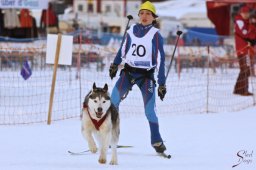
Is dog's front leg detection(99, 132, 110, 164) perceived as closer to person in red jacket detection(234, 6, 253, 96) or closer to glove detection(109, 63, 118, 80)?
glove detection(109, 63, 118, 80)

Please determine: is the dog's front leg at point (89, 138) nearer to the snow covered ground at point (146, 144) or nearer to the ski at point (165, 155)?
the snow covered ground at point (146, 144)

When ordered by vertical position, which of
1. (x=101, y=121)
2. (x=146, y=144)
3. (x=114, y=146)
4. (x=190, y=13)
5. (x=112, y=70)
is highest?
(x=190, y=13)

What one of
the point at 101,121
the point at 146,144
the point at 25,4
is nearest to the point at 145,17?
the point at 101,121

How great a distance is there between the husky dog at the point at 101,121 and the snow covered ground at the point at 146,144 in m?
0.19

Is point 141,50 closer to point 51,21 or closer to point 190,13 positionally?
point 51,21

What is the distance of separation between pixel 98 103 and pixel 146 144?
1.82 m

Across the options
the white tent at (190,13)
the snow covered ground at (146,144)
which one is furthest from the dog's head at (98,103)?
the white tent at (190,13)

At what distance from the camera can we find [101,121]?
6340 millimetres

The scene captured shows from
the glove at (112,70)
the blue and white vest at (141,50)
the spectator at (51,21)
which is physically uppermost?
the spectator at (51,21)

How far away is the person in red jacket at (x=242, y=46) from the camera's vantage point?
13.6 meters

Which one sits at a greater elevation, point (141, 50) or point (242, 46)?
point (242, 46)

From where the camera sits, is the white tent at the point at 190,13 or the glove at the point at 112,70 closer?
the glove at the point at 112,70

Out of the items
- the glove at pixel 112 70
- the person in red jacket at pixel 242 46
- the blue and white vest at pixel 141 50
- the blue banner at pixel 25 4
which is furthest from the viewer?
the blue banner at pixel 25 4

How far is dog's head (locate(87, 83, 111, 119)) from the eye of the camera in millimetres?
6285
